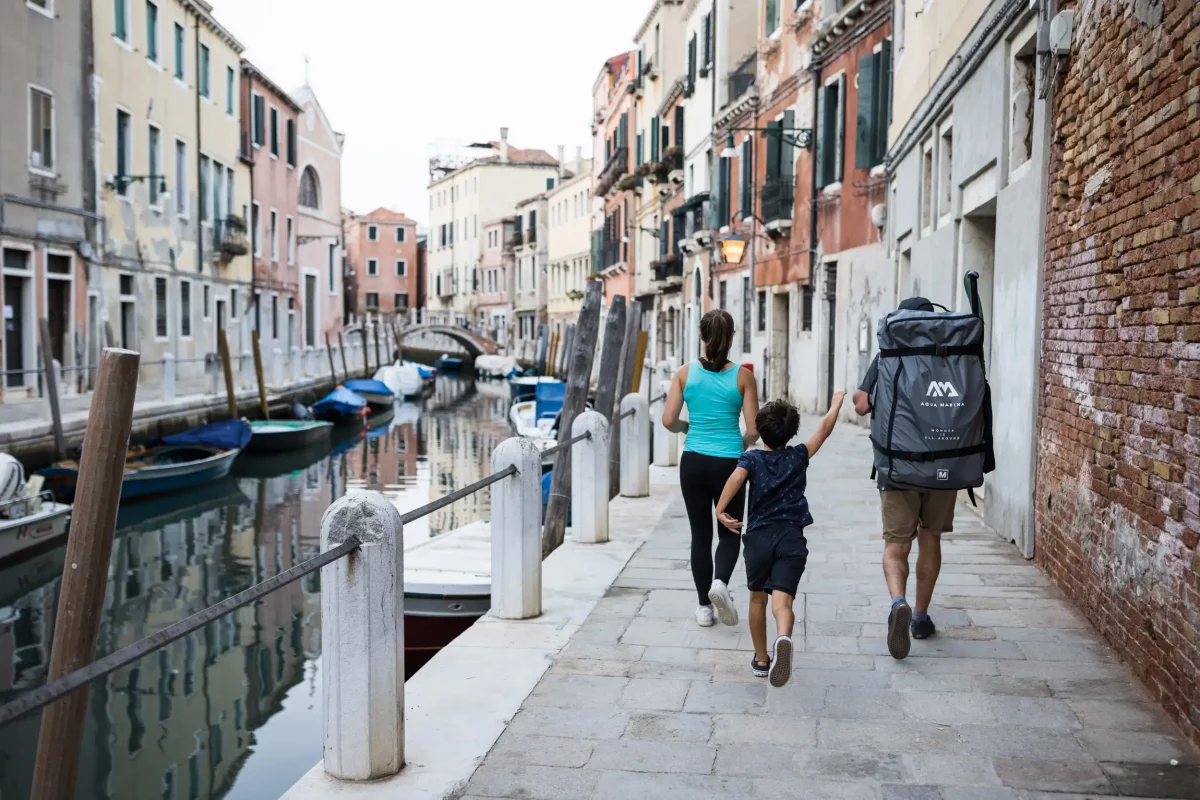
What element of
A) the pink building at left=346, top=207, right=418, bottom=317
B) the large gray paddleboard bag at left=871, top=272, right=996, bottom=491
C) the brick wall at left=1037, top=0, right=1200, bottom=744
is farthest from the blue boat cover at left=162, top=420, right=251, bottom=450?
the pink building at left=346, top=207, right=418, bottom=317

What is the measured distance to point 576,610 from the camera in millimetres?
5980

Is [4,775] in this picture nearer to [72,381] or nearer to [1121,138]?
[1121,138]

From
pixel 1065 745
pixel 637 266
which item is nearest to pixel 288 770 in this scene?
pixel 1065 745

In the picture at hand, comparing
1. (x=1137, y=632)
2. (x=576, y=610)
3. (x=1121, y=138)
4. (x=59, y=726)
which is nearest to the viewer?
(x=59, y=726)

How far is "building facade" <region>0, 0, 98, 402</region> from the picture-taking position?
734 inches

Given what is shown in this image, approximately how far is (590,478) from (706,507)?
250cm

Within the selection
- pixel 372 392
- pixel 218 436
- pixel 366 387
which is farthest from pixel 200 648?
pixel 372 392

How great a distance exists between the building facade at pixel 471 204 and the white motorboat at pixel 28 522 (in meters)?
53.3

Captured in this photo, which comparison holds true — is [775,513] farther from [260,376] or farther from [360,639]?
[260,376]

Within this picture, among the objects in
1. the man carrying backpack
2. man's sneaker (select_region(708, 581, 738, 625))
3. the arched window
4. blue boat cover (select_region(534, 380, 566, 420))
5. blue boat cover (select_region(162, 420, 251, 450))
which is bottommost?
blue boat cover (select_region(162, 420, 251, 450))

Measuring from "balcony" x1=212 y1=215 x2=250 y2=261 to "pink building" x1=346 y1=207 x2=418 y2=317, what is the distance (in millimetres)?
42948

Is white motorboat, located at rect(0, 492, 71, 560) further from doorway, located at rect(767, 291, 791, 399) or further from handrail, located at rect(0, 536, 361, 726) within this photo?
doorway, located at rect(767, 291, 791, 399)

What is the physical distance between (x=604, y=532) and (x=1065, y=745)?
4.40 metres

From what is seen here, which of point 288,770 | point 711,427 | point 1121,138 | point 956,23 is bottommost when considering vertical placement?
point 288,770
